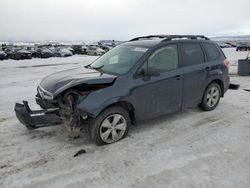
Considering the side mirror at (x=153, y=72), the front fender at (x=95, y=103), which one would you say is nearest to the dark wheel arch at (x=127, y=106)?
the front fender at (x=95, y=103)

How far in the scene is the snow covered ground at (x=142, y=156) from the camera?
9.44ft

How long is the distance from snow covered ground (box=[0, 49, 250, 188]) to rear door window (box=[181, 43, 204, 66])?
3.90ft

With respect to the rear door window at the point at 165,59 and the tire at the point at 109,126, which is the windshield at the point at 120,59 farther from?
the tire at the point at 109,126

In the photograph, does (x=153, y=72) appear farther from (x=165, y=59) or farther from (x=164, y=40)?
(x=164, y=40)

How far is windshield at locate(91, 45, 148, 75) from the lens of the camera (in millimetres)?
4103

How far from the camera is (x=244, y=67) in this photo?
1024cm

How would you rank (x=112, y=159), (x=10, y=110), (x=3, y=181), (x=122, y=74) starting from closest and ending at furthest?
(x=3, y=181), (x=112, y=159), (x=122, y=74), (x=10, y=110)

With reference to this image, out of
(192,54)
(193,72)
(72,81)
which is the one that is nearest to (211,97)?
(193,72)

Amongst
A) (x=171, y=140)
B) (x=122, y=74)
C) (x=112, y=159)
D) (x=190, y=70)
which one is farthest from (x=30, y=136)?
(x=190, y=70)

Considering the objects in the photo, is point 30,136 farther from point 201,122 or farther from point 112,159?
point 201,122

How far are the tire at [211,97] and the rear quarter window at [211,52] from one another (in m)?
0.59

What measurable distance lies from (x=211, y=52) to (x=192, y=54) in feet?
2.28

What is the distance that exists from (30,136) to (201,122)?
3.28 metres

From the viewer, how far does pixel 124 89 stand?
379 centimetres
